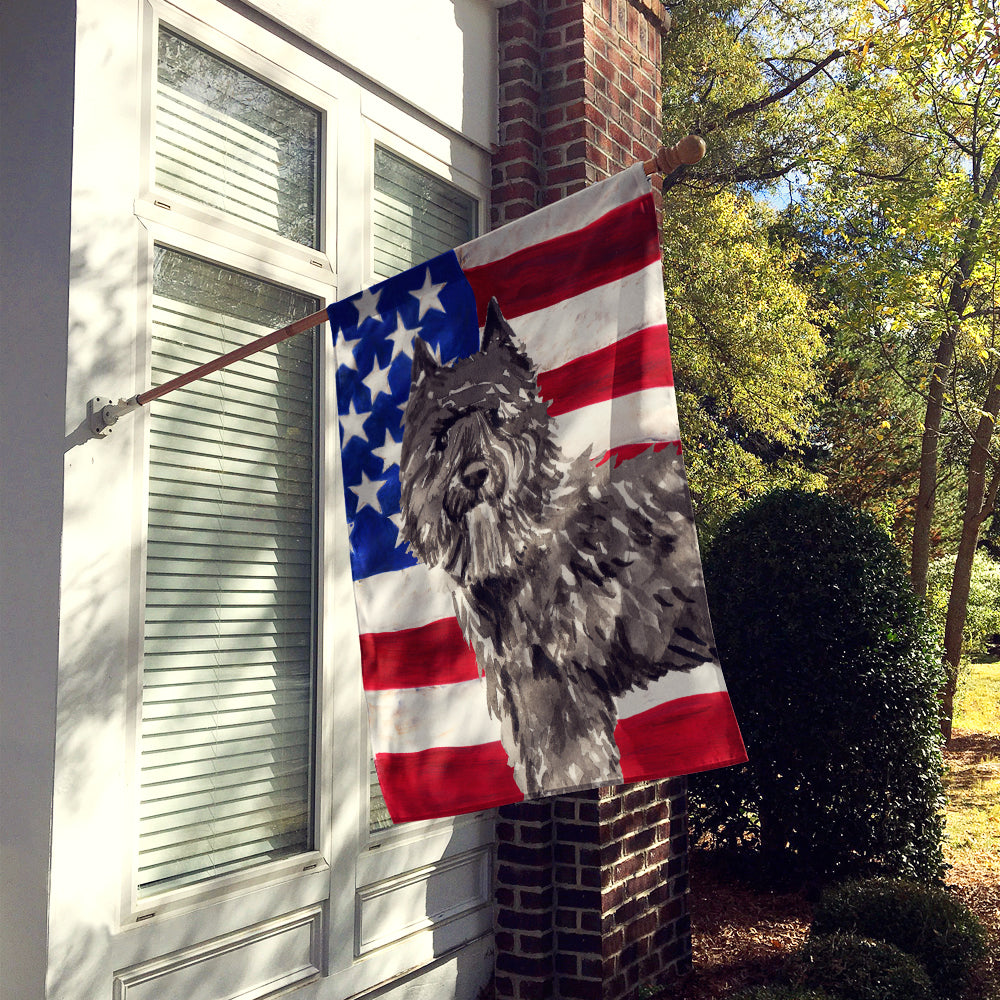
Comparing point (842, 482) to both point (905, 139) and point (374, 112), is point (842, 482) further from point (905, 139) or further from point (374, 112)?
point (374, 112)

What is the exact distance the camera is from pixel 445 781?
7.43 ft

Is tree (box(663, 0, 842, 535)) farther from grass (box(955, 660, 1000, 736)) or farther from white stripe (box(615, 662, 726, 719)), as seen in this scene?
white stripe (box(615, 662, 726, 719))

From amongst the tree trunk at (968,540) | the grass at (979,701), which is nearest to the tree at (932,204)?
the tree trunk at (968,540)

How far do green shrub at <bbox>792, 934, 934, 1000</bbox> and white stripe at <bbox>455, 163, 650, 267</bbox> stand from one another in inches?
129

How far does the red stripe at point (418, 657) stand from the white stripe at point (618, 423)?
0.51 m

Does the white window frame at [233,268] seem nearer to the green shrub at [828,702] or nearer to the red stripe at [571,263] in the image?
the red stripe at [571,263]

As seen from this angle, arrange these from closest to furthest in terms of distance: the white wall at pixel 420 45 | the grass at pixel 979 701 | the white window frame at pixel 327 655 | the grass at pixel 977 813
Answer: the white window frame at pixel 327 655 < the white wall at pixel 420 45 < the grass at pixel 977 813 < the grass at pixel 979 701

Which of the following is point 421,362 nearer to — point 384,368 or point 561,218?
point 384,368

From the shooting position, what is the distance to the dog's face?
7.60 ft

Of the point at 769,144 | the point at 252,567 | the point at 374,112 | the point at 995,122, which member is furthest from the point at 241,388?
the point at 769,144

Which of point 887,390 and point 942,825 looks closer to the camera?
point 942,825

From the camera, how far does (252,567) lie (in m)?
3.30

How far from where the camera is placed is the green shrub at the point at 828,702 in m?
5.78

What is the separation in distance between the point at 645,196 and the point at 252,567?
1817 mm
